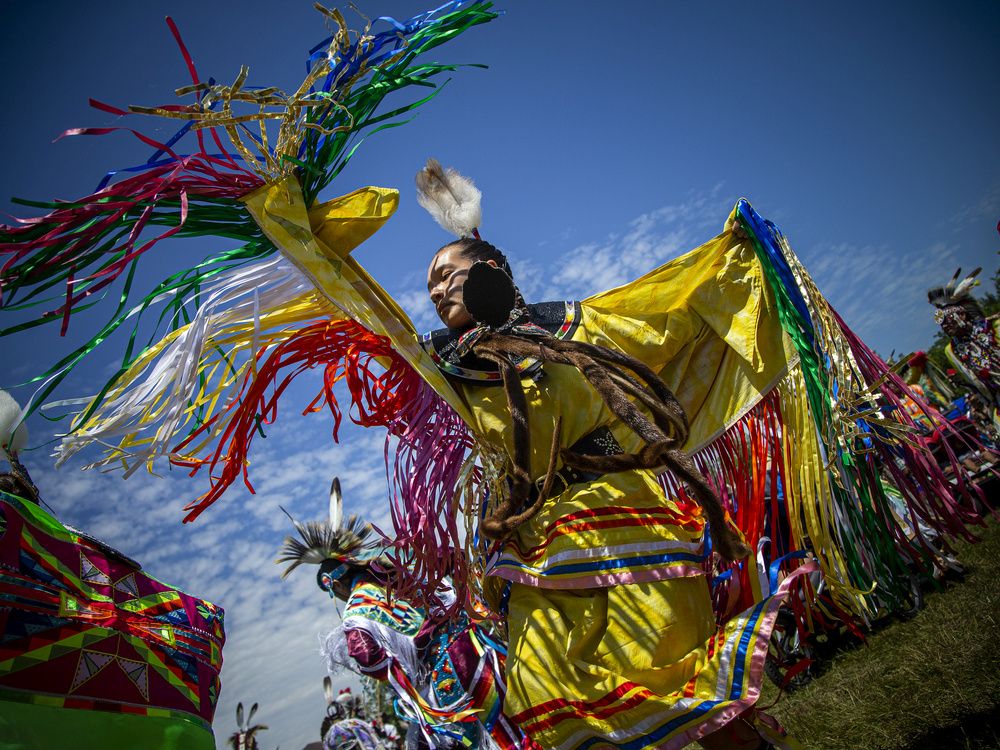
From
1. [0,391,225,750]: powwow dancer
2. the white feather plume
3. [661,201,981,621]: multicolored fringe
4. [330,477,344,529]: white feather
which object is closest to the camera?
[0,391,225,750]: powwow dancer

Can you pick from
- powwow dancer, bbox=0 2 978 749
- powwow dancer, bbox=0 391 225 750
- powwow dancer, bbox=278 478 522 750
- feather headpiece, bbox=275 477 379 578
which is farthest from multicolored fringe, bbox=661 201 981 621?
feather headpiece, bbox=275 477 379 578

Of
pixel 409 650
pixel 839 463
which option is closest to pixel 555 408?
pixel 839 463

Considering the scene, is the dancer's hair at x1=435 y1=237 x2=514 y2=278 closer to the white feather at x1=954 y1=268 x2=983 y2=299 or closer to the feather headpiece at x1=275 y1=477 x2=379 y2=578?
the feather headpiece at x1=275 y1=477 x2=379 y2=578

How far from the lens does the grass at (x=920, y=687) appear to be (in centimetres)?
220

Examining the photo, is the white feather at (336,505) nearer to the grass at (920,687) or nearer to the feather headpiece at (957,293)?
the grass at (920,687)

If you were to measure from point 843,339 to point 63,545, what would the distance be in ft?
8.85

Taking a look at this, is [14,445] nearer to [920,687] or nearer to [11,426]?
[11,426]

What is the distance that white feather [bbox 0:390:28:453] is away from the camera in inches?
86.6

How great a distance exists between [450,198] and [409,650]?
383 centimetres

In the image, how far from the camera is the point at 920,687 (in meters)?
2.64

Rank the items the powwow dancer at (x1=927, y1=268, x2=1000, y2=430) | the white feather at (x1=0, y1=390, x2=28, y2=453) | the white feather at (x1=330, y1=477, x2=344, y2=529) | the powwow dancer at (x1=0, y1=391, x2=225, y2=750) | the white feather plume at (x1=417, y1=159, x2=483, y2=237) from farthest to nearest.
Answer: the powwow dancer at (x1=927, y1=268, x2=1000, y2=430)
the white feather at (x1=330, y1=477, x2=344, y2=529)
the white feather plume at (x1=417, y1=159, x2=483, y2=237)
the white feather at (x1=0, y1=390, x2=28, y2=453)
the powwow dancer at (x1=0, y1=391, x2=225, y2=750)

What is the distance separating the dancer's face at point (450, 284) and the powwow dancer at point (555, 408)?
0.11 ft

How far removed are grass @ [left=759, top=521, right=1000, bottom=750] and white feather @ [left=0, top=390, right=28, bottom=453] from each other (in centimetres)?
339

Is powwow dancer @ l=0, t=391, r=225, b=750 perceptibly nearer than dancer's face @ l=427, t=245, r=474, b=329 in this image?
Yes
